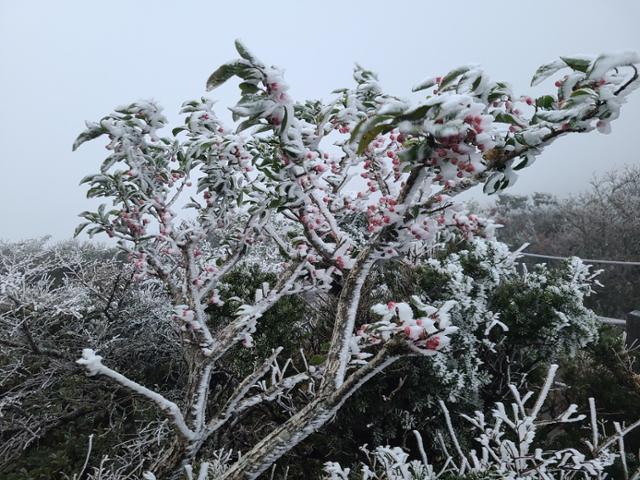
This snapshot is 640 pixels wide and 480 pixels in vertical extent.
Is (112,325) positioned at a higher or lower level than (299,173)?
lower

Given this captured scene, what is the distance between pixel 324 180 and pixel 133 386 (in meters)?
2.02

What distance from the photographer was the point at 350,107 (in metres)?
1.92

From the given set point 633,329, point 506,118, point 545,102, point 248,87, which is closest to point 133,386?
point 248,87

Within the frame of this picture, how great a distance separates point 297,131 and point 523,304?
278cm

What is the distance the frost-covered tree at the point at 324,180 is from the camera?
1.05 meters

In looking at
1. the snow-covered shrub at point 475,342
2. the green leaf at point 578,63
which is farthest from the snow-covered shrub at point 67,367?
the green leaf at point 578,63

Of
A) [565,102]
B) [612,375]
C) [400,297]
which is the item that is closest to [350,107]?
[565,102]

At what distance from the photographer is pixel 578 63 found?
1.05 metres

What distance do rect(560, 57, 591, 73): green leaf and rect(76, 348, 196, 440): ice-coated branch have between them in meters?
1.78

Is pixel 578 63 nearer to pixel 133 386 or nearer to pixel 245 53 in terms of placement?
pixel 245 53

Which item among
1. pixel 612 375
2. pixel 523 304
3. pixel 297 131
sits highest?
pixel 297 131

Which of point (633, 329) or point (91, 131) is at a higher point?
point (91, 131)

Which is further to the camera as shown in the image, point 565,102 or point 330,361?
point 330,361

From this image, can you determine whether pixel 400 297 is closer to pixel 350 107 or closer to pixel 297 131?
pixel 350 107
